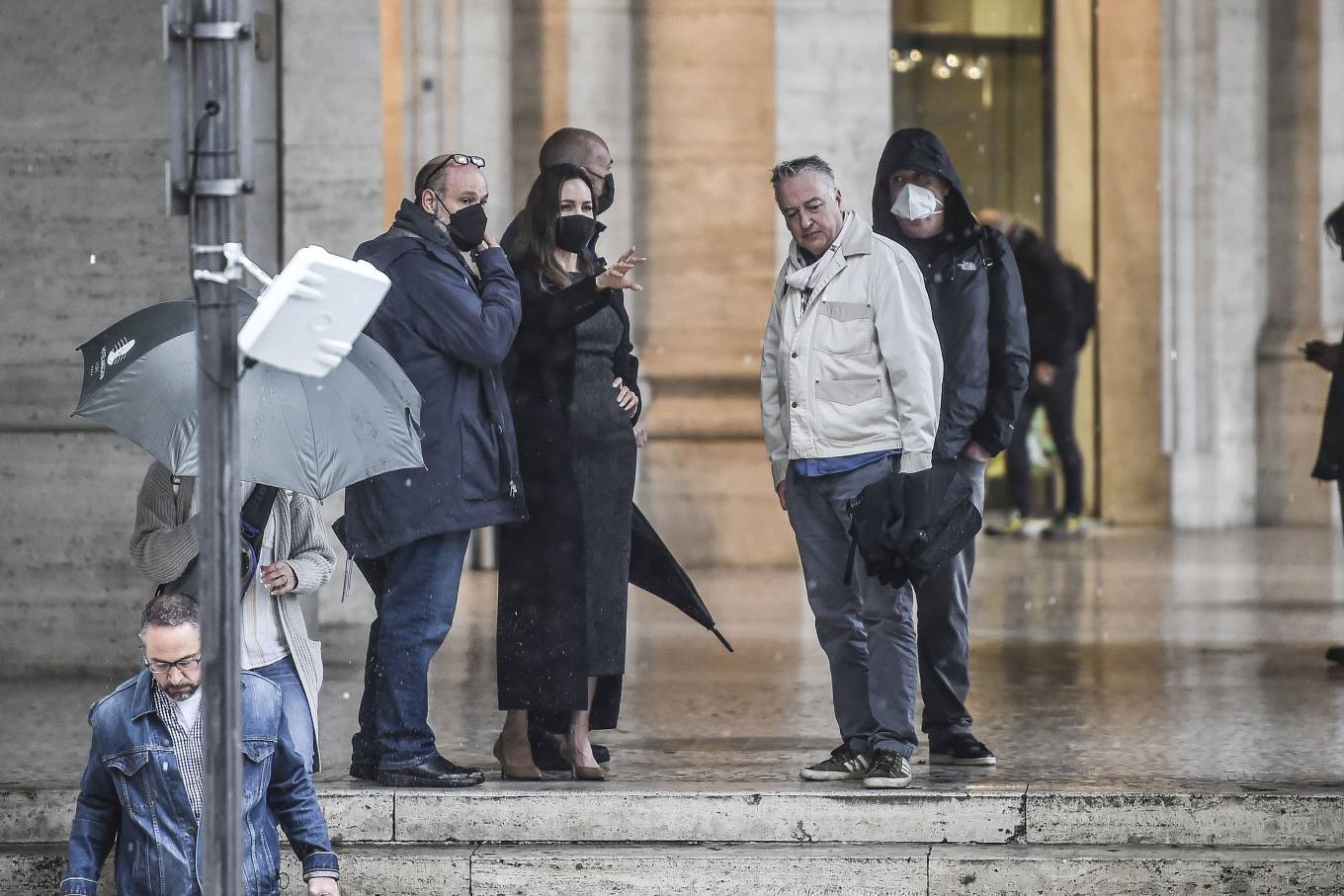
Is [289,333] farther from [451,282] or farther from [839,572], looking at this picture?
[839,572]

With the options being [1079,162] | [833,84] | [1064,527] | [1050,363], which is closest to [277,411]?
[833,84]

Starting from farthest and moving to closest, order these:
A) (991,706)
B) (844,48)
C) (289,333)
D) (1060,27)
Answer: (1060,27), (844,48), (991,706), (289,333)

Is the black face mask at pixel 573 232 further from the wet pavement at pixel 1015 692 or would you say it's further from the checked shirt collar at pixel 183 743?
the checked shirt collar at pixel 183 743

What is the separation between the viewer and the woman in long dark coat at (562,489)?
21.7ft

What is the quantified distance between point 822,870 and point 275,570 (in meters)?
1.72

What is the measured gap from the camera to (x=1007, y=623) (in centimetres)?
1025

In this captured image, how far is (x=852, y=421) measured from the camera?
6539mm

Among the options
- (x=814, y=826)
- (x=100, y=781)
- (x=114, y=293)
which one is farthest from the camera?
(x=114, y=293)

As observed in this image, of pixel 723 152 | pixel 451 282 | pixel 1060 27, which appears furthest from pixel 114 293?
pixel 1060 27

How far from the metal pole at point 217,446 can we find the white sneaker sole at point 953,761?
3.40 metres

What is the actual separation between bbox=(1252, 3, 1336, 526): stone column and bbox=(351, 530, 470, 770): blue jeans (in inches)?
457

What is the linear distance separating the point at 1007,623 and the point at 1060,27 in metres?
8.75

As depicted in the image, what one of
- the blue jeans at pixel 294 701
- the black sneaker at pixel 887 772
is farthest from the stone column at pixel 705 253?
the blue jeans at pixel 294 701

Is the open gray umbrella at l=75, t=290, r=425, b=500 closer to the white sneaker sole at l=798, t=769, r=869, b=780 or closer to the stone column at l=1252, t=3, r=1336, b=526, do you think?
the white sneaker sole at l=798, t=769, r=869, b=780
